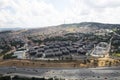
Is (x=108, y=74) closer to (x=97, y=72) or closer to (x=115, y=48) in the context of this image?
(x=97, y=72)

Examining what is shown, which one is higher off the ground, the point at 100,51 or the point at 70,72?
the point at 100,51

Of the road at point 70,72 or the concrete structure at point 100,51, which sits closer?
the road at point 70,72

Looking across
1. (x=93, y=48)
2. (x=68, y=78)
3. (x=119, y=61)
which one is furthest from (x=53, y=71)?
(x=93, y=48)

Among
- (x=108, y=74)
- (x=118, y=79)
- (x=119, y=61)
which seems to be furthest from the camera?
(x=119, y=61)

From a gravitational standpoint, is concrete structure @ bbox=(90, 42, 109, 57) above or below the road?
above

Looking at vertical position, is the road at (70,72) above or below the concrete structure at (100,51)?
below

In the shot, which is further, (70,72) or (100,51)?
(100,51)

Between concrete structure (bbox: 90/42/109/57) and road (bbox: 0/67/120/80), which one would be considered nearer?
road (bbox: 0/67/120/80)

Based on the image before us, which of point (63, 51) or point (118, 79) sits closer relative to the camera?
point (118, 79)
